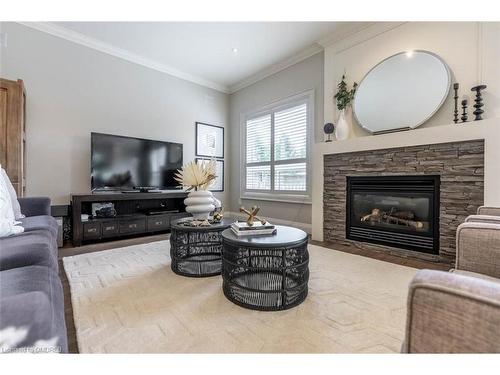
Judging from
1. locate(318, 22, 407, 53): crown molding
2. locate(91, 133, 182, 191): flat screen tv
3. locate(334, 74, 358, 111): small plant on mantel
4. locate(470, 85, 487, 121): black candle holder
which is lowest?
locate(91, 133, 182, 191): flat screen tv

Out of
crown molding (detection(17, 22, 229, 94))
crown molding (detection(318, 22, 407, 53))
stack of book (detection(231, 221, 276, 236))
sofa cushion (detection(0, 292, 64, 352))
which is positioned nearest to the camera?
sofa cushion (detection(0, 292, 64, 352))

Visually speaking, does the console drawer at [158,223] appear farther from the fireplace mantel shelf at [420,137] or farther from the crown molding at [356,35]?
the crown molding at [356,35]

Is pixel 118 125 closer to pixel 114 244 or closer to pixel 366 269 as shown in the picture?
pixel 114 244

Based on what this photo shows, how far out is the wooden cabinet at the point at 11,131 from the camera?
8.30ft

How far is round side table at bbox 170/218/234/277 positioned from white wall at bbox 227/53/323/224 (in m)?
1.99

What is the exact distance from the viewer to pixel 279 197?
4215mm

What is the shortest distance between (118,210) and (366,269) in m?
3.28

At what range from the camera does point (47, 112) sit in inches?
124

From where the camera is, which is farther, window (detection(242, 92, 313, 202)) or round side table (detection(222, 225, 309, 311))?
window (detection(242, 92, 313, 202))

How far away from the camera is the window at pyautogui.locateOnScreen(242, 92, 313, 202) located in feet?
12.8

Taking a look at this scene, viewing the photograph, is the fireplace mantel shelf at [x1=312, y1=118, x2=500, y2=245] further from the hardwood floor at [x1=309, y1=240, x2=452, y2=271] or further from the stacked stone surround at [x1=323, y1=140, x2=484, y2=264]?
Result: the hardwood floor at [x1=309, y1=240, x2=452, y2=271]

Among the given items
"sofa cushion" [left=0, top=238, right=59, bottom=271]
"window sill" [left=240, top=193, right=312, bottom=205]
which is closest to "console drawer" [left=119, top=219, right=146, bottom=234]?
"window sill" [left=240, top=193, right=312, bottom=205]

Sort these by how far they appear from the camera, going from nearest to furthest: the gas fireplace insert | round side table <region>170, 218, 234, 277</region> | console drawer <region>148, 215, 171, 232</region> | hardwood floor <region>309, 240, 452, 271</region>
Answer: round side table <region>170, 218, 234, 277</region>
hardwood floor <region>309, 240, 452, 271</region>
the gas fireplace insert
console drawer <region>148, 215, 171, 232</region>

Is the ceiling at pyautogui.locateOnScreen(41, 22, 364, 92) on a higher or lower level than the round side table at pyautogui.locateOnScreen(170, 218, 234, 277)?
higher
